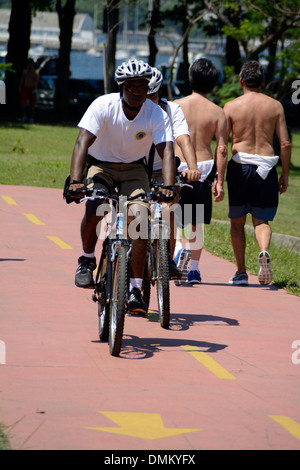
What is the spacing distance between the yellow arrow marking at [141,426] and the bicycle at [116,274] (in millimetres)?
1067

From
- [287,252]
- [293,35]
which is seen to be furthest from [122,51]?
[287,252]

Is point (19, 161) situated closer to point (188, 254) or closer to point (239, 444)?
point (188, 254)

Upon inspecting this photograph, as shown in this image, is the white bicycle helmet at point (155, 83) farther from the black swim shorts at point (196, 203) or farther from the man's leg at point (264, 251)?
the man's leg at point (264, 251)

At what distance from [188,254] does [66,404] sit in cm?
445

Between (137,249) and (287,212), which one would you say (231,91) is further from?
(137,249)

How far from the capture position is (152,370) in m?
5.97

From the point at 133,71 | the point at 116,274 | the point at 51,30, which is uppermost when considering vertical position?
the point at 51,30

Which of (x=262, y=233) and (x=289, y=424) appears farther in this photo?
(x=262, y=233)

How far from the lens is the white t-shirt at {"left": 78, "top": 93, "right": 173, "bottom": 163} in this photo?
21.4 feet

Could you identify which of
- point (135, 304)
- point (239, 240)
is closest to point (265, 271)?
point (239, 240)

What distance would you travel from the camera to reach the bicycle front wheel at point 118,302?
19.7ft

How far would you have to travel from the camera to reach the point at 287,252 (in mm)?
11523

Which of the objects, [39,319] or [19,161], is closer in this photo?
[39,319]

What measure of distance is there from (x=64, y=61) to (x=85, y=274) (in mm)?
30419
